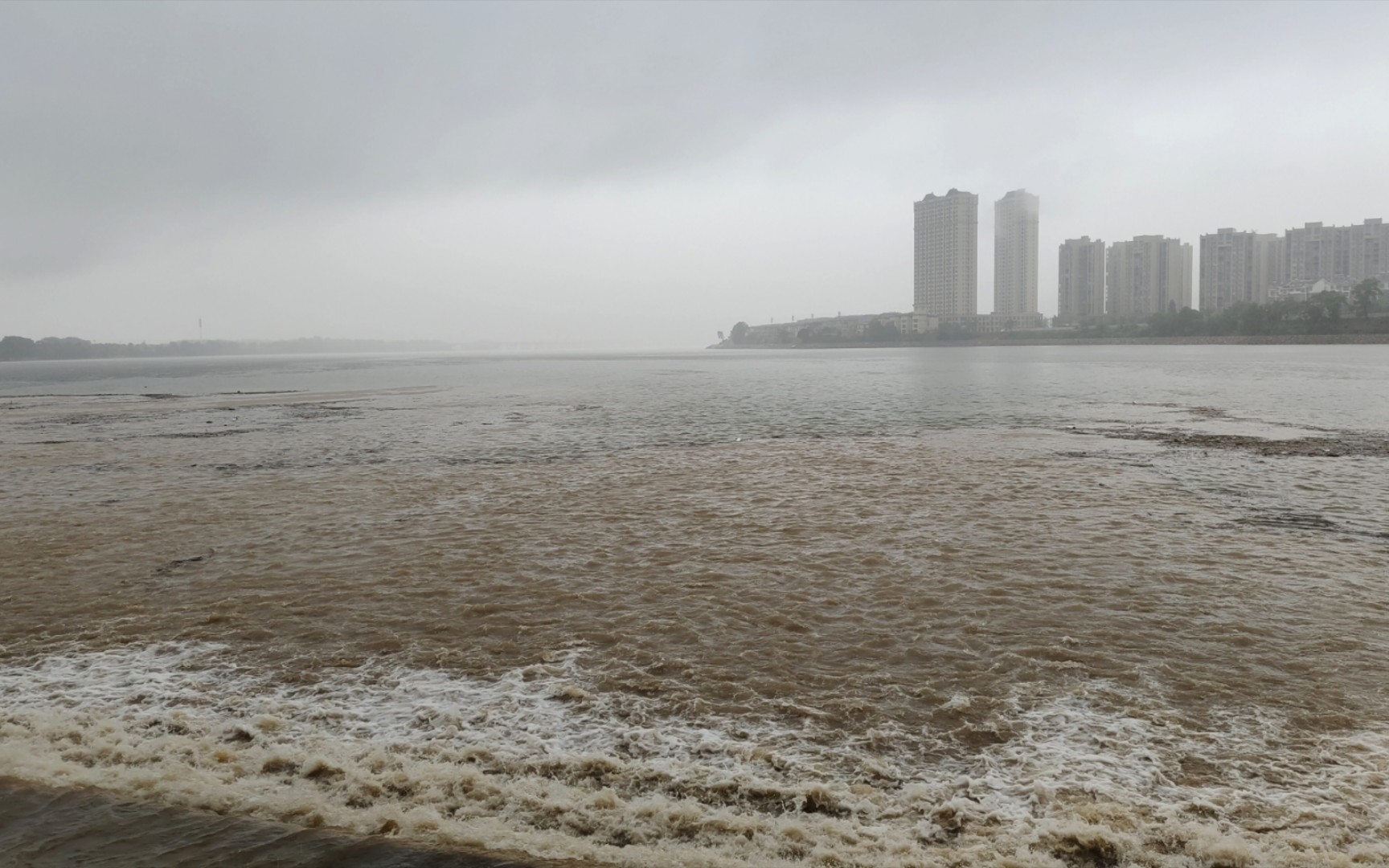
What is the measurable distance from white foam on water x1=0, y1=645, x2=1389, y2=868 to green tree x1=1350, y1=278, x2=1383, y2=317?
170575mm

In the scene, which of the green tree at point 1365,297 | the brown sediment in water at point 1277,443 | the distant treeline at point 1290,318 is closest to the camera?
the brown sediment in water at point 1277,443

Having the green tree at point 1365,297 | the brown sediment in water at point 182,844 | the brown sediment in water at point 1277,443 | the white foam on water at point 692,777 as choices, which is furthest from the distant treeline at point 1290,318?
the brown sediment in water at point 182,844

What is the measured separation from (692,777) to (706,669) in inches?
74.1

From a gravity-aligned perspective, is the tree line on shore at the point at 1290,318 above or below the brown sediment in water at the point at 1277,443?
above

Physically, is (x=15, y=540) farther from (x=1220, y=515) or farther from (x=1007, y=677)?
(x=1220, y=515)

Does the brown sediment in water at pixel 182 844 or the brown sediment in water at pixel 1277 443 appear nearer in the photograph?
the brown sediment in water at pixel 182 844

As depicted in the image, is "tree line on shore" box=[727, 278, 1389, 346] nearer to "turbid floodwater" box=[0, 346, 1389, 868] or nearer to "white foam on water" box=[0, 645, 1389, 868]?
"turbid floodwater" box=[0, 346, 1389, 868]

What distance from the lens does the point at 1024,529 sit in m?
12.2

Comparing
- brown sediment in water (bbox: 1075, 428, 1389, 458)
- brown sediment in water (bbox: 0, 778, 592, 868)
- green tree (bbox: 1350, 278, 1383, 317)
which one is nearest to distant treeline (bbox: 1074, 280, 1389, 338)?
green tree (bbox: 1350, 278, 1383, 317)

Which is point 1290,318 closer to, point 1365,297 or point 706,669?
point 1365,297

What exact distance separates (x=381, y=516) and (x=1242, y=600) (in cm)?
1270

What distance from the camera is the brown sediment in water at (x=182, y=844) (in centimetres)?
423

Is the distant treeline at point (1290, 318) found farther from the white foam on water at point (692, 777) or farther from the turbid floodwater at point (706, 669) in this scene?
the white foam on water at point (692, 777)

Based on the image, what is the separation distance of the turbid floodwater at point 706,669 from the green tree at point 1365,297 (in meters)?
155
